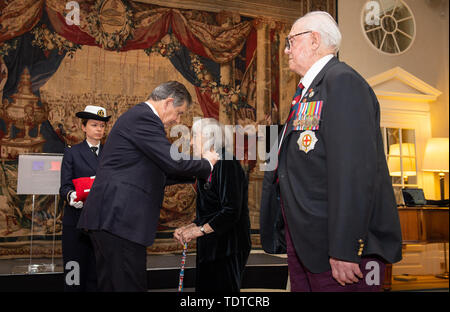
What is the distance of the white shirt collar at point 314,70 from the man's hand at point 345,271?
79 cm

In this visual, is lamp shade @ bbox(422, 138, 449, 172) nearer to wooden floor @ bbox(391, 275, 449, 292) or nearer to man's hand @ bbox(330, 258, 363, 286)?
wooden floor @ bbox(391, 275, 449, 292)

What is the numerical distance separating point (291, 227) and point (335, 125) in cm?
46

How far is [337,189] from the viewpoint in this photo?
1.59 meters

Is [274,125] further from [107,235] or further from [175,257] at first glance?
[107,235]

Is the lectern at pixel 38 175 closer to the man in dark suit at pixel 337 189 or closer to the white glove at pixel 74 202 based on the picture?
the white glove at pixel 74 202

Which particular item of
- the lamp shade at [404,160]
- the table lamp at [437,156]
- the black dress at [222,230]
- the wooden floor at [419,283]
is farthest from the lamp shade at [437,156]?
the black dress at [222,230]

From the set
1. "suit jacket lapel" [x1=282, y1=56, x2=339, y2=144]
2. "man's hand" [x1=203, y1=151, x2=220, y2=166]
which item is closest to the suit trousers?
"suit jacket lapel" [x1=282, y1=56, x2=339, y2=144]

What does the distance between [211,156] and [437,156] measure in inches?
233

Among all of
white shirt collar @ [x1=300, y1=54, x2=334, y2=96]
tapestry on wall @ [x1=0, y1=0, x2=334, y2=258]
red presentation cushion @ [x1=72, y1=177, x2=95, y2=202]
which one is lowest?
red presentation cushion @ [x1=72, y1=177, x2=95, y2=202]

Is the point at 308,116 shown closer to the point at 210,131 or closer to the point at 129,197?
the point at 129,197

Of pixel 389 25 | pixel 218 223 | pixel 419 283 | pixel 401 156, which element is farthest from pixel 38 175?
pixel 389 25

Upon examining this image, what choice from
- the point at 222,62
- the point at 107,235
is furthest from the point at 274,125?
the point at 107,235

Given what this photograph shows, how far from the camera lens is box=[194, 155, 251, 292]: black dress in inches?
114

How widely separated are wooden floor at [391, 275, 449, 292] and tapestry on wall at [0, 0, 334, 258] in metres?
3.50
